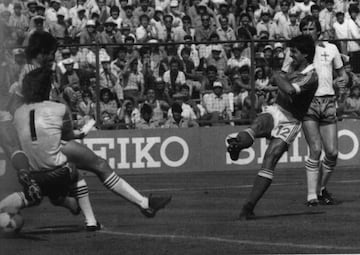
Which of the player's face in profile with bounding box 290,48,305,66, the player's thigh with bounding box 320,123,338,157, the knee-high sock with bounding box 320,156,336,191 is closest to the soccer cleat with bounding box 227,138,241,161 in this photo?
the player's face in profile with bounding box 290,48,305,66

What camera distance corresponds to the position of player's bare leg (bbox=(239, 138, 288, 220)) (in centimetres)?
1342

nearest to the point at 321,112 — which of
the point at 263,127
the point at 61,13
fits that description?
the point at 263,127

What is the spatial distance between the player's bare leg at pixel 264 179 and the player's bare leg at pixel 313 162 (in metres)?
1.34

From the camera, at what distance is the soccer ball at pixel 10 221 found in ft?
37.9

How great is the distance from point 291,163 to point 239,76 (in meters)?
2.15

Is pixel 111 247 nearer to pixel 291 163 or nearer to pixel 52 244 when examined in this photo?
pixel 52 244

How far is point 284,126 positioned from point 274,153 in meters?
0.44

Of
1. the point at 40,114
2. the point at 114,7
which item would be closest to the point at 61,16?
the point at 114,7

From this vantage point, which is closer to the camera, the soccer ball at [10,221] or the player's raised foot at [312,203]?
the soccer ball at [10,221]

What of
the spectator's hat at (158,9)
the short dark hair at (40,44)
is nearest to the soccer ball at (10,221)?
the short dark hair at (40,44)

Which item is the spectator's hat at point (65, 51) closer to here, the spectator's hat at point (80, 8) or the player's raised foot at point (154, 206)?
the spectator's hat at point (80, 8)

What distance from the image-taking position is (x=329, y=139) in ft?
50.1

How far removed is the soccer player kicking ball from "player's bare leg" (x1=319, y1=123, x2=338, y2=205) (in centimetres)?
91

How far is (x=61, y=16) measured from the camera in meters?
26.0
